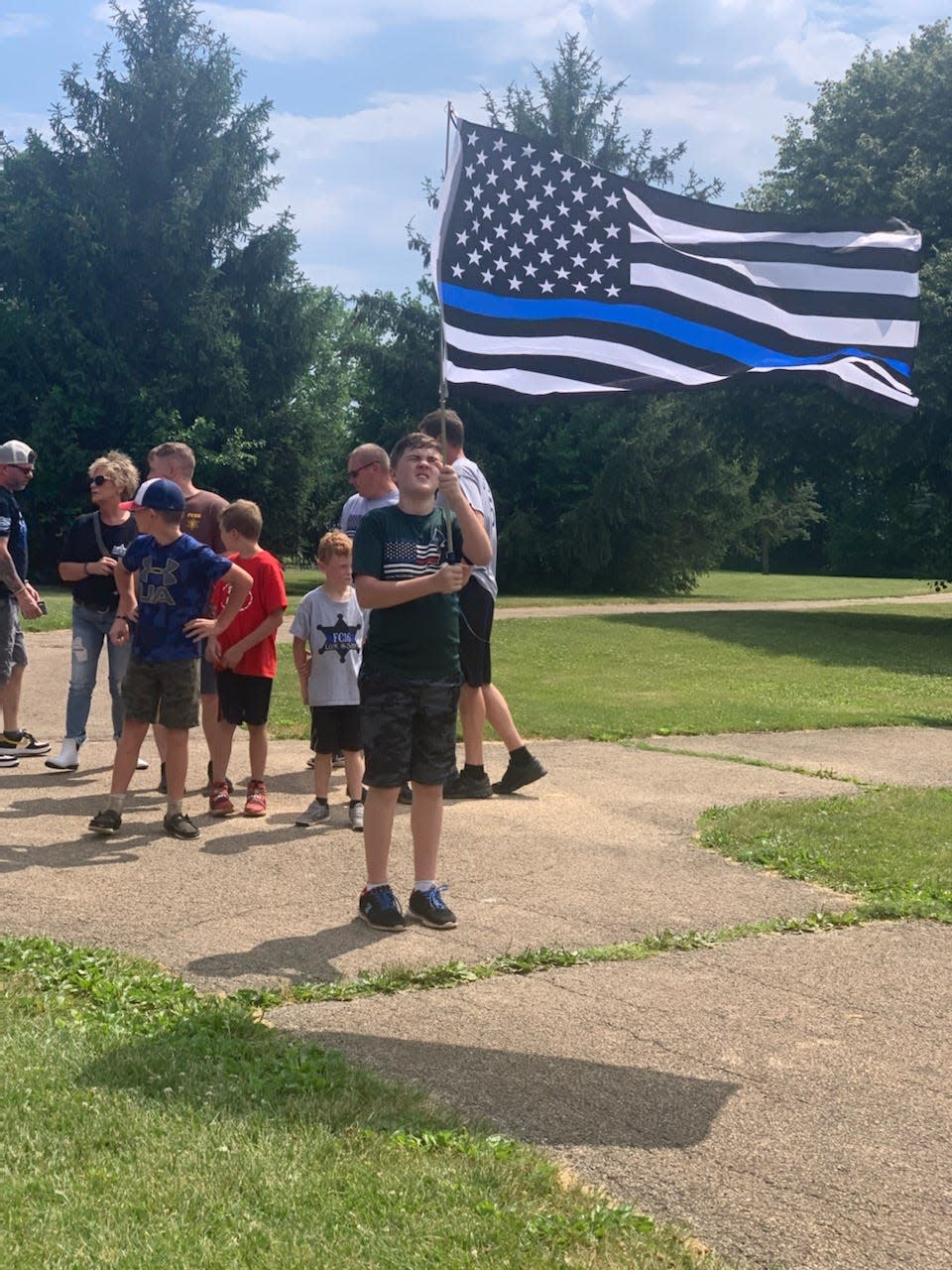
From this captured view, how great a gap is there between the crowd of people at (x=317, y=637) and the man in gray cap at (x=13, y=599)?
14 mm

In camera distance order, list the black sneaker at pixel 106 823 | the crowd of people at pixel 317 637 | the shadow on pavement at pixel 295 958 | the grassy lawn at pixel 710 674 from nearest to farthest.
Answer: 1. the shadow on pavement at pixel 295 958
2. the crowd of people at pixel 317 637
3. the black sneaker at pixel 106 823
4. the grassy lawn at pixel 710 674

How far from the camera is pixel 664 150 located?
44.4 meters

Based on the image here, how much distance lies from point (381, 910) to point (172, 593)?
2441 mm

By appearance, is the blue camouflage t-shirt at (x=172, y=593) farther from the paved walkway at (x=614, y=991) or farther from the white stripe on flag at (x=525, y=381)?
the white stripe on flag at (x=525, y=381)

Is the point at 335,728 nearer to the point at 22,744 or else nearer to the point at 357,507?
the point at 357,507

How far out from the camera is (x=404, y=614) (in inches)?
222

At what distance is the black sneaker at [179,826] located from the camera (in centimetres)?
702

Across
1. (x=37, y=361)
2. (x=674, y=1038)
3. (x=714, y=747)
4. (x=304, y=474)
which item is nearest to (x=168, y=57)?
(x=37, y=361)

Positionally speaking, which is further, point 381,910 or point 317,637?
point 317,637

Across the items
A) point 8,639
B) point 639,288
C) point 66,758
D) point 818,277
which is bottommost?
point 66,758

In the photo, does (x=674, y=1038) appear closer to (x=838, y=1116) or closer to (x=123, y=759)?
(x=838, y=1116)

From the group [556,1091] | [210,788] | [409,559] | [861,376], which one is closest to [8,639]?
[210,788]

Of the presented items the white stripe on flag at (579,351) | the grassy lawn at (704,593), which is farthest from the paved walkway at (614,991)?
the grassy lawn at (704,593)

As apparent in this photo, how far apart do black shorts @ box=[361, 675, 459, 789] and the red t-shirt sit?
7.60 ft
